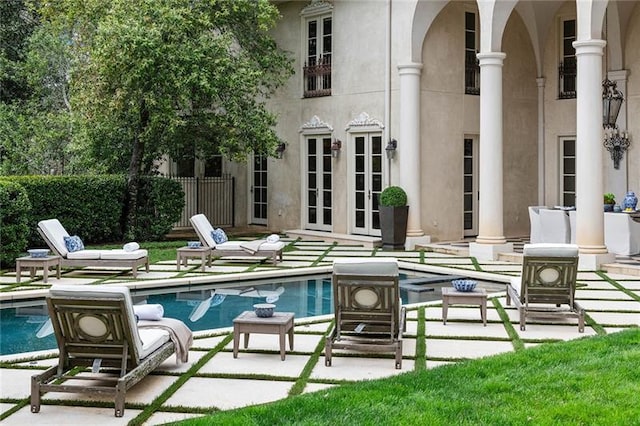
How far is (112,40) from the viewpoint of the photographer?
15094mm

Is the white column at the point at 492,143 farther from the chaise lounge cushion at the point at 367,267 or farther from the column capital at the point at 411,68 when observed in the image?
the chaise lounge cushion at the point at 367,267

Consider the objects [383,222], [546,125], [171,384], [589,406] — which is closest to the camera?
[589,406]

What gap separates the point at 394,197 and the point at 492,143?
240cm

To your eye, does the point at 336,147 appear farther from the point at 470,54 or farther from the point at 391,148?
the point at 470,54

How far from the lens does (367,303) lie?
7.16 m

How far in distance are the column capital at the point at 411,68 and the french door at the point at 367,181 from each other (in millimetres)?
1518

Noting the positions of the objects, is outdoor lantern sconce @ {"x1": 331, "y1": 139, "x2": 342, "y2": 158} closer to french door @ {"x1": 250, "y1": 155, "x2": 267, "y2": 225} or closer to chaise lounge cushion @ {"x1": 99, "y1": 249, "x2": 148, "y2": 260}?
french door @ {"x1": 250, "y1": 155, "x2": 267, "y2": 225}

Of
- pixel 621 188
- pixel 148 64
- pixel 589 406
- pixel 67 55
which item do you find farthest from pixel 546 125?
pixel 589 406

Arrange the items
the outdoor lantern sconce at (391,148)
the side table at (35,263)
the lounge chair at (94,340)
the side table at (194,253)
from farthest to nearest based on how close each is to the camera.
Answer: the outdoor lantern sconce at (391,148), the side table at (194,253), the side table at (35,263), the lounge chair at (94,340)

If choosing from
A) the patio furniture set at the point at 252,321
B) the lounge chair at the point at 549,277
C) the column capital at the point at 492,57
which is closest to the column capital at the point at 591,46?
the column capital at the point at 492,57

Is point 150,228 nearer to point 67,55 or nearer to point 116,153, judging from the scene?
point 116,153

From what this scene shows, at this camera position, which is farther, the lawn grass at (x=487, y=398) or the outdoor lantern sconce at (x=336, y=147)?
the outdoor lantern sconce at (x=336, y=147)

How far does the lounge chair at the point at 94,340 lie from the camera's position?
18.8 feet

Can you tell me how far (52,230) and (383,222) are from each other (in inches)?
263
